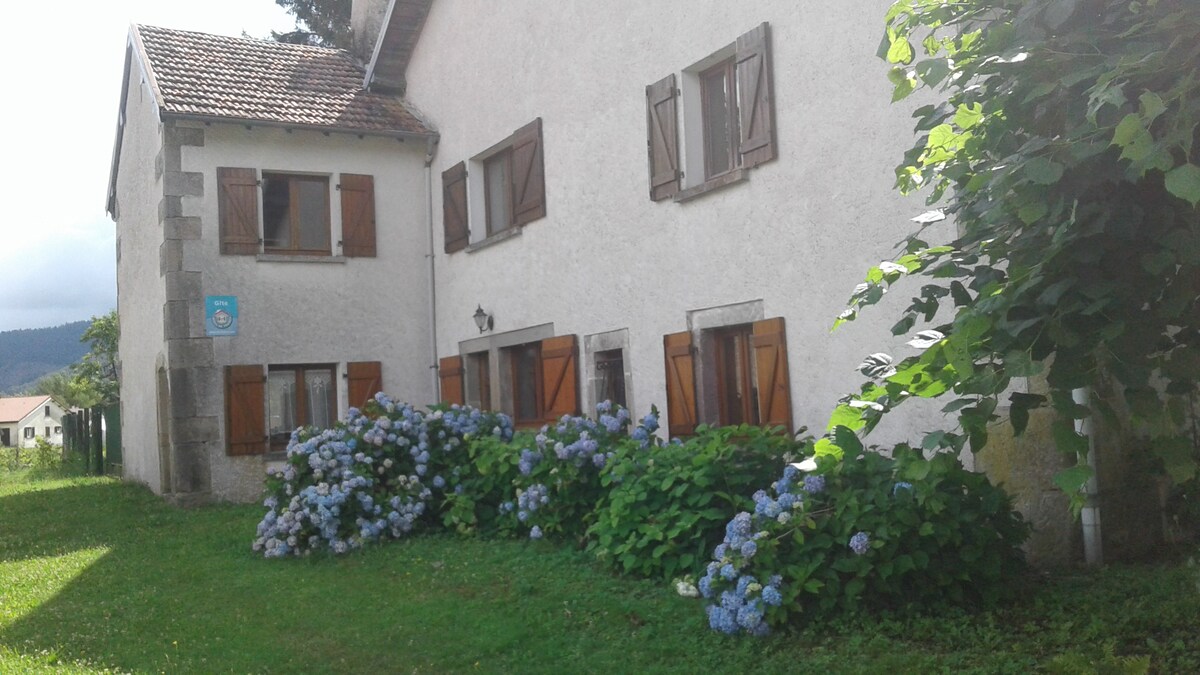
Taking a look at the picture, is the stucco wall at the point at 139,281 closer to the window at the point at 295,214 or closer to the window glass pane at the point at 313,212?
the window at the point at 295,214

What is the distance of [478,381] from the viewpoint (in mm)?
14562

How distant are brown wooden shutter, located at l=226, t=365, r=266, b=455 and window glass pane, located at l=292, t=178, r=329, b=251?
188 centimetres

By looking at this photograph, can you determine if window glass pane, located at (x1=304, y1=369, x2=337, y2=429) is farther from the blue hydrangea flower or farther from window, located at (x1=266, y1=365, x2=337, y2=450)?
the blue hydrangea flower

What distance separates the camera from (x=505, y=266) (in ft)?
44.2

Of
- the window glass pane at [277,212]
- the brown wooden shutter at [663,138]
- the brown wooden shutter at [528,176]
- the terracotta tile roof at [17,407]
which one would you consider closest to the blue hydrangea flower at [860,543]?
the brown wooden shutter at [663,138]

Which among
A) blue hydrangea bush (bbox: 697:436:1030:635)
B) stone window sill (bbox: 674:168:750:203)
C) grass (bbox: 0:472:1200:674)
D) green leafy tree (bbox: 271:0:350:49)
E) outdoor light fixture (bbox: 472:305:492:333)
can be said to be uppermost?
green leafy tree (bbox: 271:0:350:49)

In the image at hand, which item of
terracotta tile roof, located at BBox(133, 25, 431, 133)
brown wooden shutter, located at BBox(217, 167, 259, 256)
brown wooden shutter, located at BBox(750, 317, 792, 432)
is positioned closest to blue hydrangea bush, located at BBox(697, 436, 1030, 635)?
brown wooden shutter, located at BBox(750, 317, 792, 432)

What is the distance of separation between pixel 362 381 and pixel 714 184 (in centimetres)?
701

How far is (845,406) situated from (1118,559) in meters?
4.42

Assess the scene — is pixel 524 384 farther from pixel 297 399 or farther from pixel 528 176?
pixel 297 399

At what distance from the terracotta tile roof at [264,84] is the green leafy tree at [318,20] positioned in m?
9.62

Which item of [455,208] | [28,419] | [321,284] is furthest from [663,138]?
[28,419]

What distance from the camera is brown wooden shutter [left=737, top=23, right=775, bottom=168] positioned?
29.8 ft

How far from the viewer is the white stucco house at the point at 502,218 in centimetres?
880
